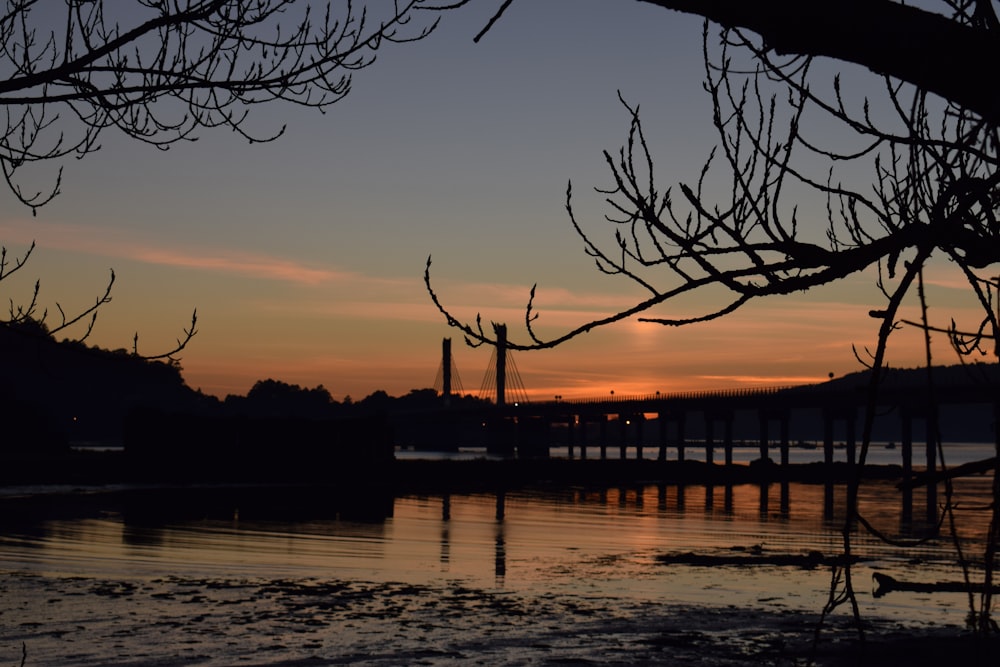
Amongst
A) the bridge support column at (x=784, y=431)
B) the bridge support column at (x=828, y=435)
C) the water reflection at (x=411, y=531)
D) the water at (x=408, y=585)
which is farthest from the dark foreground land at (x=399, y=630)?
the bridge support column at (x=828, y=435)

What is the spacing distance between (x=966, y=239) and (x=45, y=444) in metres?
84.0

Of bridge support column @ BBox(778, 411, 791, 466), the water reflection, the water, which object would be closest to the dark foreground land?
the water

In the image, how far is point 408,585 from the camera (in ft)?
75.6

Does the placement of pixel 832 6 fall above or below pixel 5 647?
above

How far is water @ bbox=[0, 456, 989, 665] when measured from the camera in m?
16.3

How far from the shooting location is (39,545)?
92.7 feet

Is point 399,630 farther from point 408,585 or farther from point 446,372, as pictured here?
point 446,372

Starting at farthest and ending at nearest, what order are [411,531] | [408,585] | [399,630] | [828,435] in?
[828,435] → [411,531] → [408,585] → [399,630]

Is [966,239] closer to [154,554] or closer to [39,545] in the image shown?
[154,554]

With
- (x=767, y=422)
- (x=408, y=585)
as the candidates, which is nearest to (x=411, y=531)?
(x=408, y=585)

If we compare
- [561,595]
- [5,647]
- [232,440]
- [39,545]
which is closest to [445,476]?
[232,440]

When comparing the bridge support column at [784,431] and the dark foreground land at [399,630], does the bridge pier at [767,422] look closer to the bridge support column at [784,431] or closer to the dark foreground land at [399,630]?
the bridge support column at [784,431]

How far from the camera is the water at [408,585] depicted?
53.4 feet

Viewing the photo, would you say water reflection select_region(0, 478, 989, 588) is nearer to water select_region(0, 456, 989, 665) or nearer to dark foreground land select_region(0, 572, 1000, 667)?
water select_region(0, 456, 989, 665)
